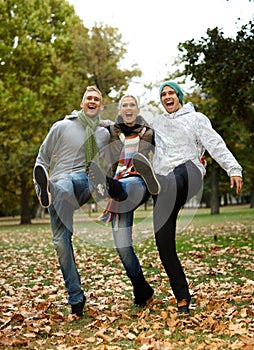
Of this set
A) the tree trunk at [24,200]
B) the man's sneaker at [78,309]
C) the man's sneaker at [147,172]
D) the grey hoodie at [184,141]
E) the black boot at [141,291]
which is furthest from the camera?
the tree trunk at [24,200]

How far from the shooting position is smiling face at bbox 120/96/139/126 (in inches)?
205

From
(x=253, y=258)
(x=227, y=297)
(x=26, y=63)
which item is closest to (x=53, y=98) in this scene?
(x=26, y=63)

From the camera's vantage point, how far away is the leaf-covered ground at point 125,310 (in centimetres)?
421

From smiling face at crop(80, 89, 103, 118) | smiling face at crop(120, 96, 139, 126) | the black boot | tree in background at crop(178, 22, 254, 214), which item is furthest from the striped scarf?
tree in background at crop(178, 22, 254, 214)

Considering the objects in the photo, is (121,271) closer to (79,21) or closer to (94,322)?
(94,322)

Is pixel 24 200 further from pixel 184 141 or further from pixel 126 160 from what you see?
pixel 184 141

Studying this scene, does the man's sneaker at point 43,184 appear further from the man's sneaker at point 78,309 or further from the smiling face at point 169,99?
the smiling face at point 169,99

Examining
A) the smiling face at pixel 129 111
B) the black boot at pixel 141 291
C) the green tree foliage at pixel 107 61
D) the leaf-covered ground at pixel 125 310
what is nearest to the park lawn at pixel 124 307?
the leaf-covered ground at pixel 125 310

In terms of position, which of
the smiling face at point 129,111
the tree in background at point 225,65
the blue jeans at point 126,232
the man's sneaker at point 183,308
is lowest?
the man's sneaker at point 183,308

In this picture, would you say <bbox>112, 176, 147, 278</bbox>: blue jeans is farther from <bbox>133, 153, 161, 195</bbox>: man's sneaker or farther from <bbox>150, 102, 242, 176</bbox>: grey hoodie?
<bbox>150, 102, 242, 176</bbox>: grey hoodie

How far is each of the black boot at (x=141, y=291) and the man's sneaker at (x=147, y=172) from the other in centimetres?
111

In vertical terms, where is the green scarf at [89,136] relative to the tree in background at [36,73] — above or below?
below

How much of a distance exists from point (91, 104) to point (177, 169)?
1.20 metres

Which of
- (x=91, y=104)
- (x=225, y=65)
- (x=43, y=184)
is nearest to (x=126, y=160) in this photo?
(x=91, y=104)
